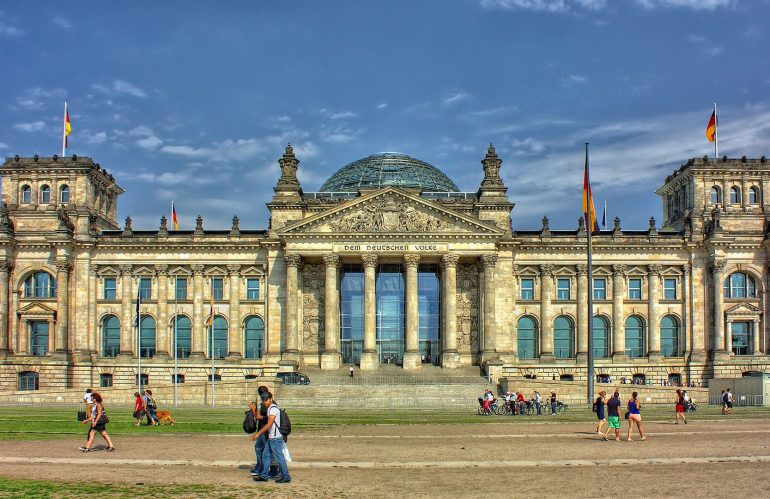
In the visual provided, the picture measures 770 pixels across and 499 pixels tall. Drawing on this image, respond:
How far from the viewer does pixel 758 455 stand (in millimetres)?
29312

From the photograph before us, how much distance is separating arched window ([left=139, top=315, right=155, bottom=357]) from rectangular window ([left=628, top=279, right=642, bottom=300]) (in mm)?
49727

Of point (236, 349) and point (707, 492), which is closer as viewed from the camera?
point (707, 492)

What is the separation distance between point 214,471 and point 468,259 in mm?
58032

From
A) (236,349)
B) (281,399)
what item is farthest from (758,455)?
(236,349)

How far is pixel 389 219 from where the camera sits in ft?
262

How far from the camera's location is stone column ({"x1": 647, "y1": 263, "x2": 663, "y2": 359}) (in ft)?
278

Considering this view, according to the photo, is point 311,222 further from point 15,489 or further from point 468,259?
point 15,489

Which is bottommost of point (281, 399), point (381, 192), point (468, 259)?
point (281, 399)

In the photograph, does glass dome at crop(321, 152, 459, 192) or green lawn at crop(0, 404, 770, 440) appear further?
glass dome at crop(321, 152, 459, 192)

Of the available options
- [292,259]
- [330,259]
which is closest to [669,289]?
[330,259]

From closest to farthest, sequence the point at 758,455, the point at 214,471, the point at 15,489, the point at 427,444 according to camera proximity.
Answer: the point at 15,489
the point at 214,471
the point at 758,455
the point at 427,444

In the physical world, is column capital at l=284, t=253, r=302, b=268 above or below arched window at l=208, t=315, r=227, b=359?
above

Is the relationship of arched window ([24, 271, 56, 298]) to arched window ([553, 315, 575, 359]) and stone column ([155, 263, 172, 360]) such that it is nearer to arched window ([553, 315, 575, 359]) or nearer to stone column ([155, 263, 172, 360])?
stone column ([155, 263, 172, 360])

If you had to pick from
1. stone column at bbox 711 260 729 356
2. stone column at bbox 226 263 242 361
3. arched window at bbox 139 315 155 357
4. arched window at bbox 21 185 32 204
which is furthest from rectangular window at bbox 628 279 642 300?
arched window at bbox 21 185 32 204
